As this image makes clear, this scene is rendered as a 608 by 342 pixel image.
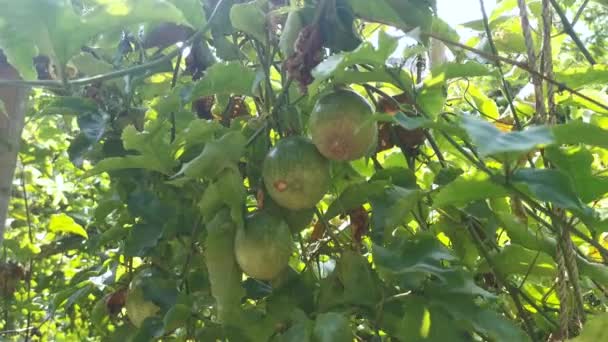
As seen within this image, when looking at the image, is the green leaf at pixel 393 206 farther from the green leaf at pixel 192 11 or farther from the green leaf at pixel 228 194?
the green leaf at pixel 192 11

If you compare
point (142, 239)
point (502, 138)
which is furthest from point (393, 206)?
point (142, 239)

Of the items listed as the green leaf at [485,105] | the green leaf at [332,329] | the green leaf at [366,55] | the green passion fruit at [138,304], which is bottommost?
the green passion fruit at [138,304]

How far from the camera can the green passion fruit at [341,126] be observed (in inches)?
31.5

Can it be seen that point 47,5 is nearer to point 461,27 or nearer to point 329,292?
point 329,292

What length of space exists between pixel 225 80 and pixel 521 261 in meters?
0.45

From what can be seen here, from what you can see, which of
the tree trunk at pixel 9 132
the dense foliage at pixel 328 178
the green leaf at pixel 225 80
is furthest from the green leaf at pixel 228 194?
the tree trunk at pixel 9 132

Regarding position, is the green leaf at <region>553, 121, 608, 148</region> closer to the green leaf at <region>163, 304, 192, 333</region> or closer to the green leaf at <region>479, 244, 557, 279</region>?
the green leaf at <region>479, 244, 557, 279</region>

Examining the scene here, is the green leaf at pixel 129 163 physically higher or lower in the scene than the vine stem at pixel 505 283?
higher

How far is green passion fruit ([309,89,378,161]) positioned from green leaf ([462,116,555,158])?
0.26m

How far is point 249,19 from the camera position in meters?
0.86

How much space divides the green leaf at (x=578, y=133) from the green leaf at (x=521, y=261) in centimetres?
30

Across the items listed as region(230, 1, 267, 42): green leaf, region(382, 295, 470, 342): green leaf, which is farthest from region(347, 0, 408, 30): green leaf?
region(382, 295, 470, 342): green leaf

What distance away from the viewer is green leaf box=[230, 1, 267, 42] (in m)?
0.84

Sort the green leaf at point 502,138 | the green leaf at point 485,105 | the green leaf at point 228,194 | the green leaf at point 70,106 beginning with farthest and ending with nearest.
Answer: the green leaf at point 485,105 → the green leaf at point 70,106 → the green leaf at point 228,194 → the green leaf at point 502,138
